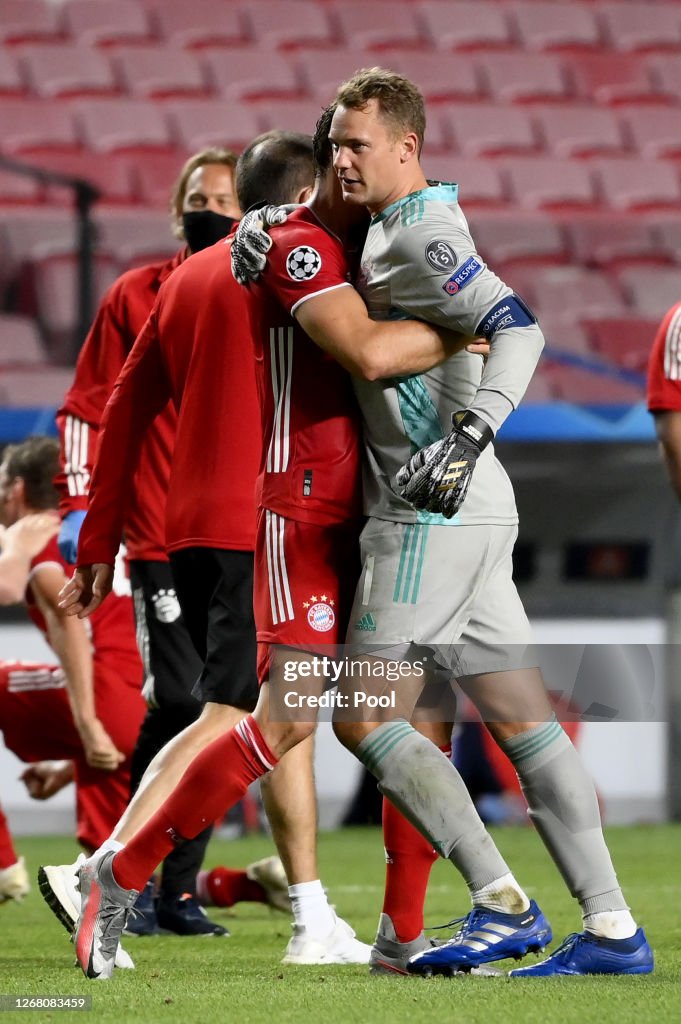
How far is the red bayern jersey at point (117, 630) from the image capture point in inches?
201

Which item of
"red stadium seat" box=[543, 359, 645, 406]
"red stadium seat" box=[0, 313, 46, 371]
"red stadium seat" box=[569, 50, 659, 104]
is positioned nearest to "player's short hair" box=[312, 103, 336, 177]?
"red stadium seat" box=[543, 359, 645, 406]

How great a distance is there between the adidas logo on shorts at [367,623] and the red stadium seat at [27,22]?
36.6 feet

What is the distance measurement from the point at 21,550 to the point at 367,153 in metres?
2.51

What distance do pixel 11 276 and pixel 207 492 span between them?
22.1 feet

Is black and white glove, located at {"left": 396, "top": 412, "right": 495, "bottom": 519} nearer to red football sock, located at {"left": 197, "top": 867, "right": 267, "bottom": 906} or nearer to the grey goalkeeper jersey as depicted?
the grey goalkeeper jersey

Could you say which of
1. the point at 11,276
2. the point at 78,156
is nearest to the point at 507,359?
the point at 11,276

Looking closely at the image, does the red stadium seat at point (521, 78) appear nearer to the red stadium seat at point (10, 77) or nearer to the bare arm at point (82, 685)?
the red stadium seat at point (10, 77)

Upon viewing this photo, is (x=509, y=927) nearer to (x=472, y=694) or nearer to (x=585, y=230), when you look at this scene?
(x=472, y=694)

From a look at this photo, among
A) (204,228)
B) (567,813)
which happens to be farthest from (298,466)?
(204,228)

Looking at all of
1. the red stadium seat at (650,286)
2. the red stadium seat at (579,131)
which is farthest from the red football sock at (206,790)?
the red stadium seat at (579,131)

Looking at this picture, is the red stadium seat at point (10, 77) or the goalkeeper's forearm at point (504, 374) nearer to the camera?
the goalkeeper's forearm at point (504, 374)

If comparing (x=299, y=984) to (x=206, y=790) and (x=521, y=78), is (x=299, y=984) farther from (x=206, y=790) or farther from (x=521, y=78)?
(x=521, y=78)

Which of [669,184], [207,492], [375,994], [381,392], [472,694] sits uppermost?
[669,184]

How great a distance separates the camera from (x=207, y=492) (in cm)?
350
